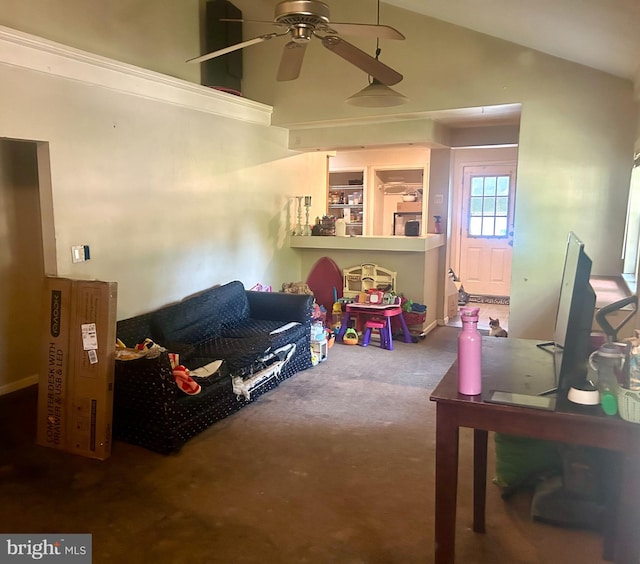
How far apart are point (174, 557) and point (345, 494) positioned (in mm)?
912

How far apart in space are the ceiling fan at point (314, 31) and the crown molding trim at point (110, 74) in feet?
3.96

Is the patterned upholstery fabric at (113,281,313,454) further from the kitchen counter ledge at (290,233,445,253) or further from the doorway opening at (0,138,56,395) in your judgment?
the kitchen counter ledge at (290,233,445,253)

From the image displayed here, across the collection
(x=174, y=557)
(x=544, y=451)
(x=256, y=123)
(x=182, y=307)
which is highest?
(x=256, y=123)

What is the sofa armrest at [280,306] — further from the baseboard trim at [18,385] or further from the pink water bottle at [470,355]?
the pink water bottle at [470,355]

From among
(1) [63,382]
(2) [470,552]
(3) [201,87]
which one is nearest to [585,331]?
(2) [470,552]

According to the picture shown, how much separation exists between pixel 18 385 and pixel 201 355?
1.55 m

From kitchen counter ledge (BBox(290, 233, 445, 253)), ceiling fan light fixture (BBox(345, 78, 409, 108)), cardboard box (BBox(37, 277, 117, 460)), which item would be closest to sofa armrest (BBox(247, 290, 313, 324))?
kitchen counter ledge (BBox(290, 233, 445, 253))

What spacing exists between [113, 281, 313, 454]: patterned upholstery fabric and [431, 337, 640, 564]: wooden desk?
1797 millimetres

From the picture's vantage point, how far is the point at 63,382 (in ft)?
10.7

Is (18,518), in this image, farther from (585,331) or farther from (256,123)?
(256,123)

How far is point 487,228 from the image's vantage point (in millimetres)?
8523

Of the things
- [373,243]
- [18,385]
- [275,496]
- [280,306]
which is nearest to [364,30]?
[275,496]

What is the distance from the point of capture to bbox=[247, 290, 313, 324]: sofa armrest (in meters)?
4.91

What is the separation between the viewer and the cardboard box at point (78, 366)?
3.14 metres
